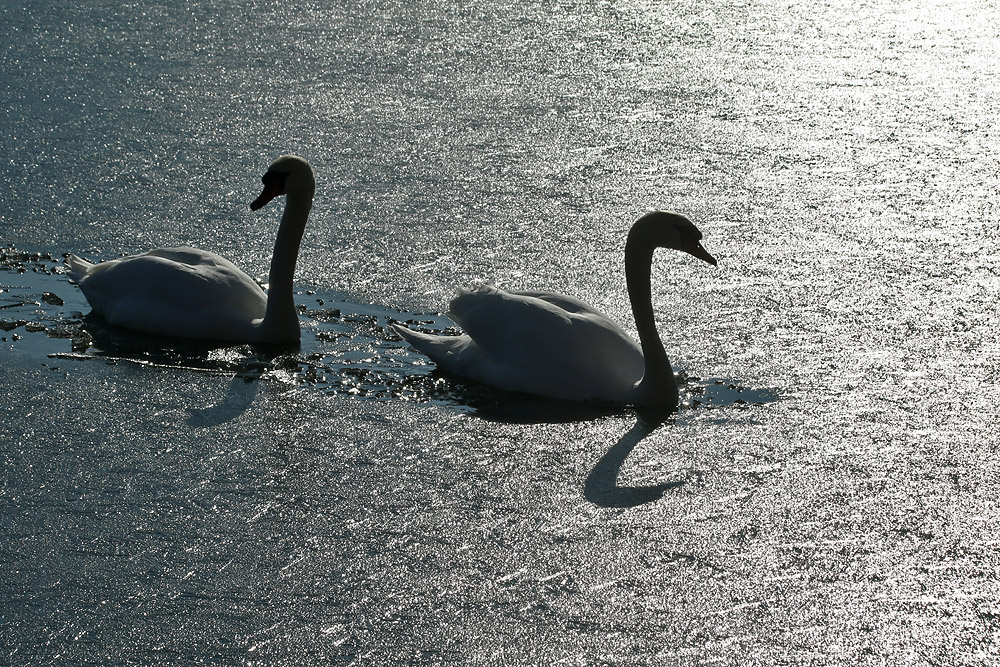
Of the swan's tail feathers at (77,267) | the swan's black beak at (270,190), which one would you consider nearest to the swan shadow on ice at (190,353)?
the swan's tail feathers at (77,267)

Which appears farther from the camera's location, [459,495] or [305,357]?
[305,357]

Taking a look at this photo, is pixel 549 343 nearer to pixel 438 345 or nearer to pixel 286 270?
pixel 438 345

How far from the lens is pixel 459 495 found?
4.54 metres

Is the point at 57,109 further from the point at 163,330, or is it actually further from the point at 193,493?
the point at 193,493

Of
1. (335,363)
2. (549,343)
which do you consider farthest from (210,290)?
(549,343)

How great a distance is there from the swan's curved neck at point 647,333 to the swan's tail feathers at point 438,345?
2.25ft

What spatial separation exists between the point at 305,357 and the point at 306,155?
2739 mm

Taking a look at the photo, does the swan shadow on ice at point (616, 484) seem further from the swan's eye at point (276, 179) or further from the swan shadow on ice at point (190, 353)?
the swan's eye at point (276, 179)

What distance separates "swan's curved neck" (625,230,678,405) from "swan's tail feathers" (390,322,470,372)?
68cm

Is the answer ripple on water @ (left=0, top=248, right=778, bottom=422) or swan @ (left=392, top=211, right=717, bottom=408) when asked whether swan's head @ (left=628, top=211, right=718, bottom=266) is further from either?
ripple on water @ (left=0, top=248, right=778, bottom=422)

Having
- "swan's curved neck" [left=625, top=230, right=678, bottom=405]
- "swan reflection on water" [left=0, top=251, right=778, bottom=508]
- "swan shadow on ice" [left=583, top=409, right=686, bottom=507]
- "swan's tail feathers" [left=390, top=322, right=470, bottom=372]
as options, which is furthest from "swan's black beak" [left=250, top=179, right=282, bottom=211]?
"swan shadow on ice" [left=583, top=409, right=686, bottom=507]

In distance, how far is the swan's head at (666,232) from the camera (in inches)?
215

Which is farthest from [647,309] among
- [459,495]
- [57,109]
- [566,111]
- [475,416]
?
[57,109]

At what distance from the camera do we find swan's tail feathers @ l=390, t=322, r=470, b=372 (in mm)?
5652
